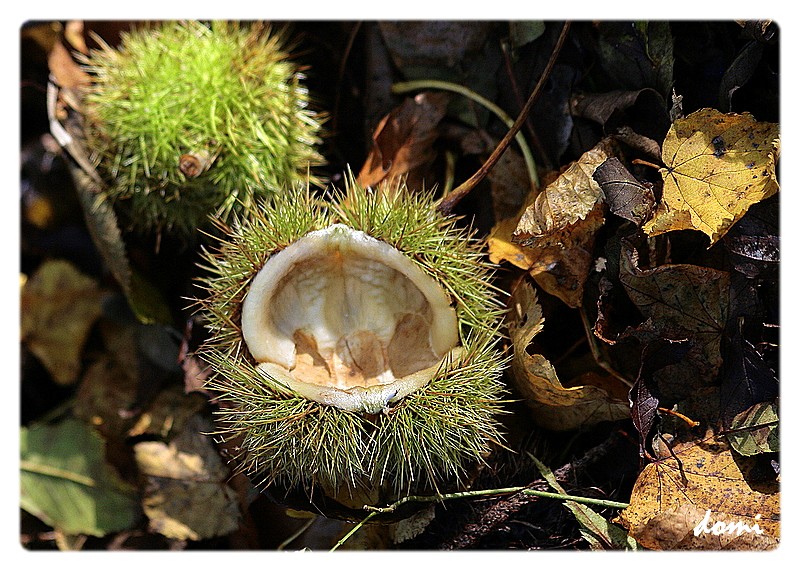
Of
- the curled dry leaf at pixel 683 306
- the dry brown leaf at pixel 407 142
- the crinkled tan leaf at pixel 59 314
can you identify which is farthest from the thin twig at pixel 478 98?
the crinkled tan leaf at pixel 59 314

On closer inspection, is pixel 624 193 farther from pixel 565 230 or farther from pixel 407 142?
pixel 407 142

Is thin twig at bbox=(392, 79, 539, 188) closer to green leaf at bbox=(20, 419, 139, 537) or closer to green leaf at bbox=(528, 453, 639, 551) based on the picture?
green leaf at bbox=(528, 453, 639, 551)

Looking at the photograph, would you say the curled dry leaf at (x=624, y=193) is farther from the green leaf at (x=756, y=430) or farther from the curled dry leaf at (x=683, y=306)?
the green leaf at (x=756, y=430)

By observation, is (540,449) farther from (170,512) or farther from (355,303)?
(170,512)

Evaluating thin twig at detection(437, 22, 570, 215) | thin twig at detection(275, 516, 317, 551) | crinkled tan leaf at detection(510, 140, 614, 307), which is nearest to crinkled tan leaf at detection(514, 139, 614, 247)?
crinkled tan leaf at detection(510, 140, 614, 307)

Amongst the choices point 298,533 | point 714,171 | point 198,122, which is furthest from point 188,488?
point 714,171

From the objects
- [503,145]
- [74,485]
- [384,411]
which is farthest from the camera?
[74,485]
